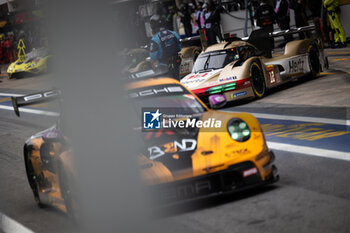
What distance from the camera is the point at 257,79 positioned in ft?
37.4

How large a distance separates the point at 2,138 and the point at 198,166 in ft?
23.3

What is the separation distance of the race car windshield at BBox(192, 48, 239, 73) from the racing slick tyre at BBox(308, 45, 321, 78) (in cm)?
186

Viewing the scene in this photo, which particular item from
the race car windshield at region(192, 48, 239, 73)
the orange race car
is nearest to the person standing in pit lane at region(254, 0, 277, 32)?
the race car windshield at region(192, 48, 239, 73)

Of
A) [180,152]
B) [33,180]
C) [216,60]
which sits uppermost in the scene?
[180,152]

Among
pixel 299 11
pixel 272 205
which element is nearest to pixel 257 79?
pixel 299 11

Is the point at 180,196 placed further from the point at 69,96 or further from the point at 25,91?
the point at 25,91

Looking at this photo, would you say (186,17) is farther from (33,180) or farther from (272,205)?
(272,205)

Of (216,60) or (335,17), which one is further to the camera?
(335,17)

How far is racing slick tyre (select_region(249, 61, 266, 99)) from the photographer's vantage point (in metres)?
11.2

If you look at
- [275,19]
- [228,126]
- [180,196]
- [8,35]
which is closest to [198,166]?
[180,196]

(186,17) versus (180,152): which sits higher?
(186,17)

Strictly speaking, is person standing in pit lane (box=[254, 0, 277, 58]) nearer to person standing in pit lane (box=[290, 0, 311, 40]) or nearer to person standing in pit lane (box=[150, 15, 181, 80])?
person standing in pit lane (box=[290, 0, 311, 40])

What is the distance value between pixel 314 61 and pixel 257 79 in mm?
2046

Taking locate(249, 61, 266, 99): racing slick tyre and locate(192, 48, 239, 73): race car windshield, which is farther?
locate(192, 48, 239, 73): race car windshield
